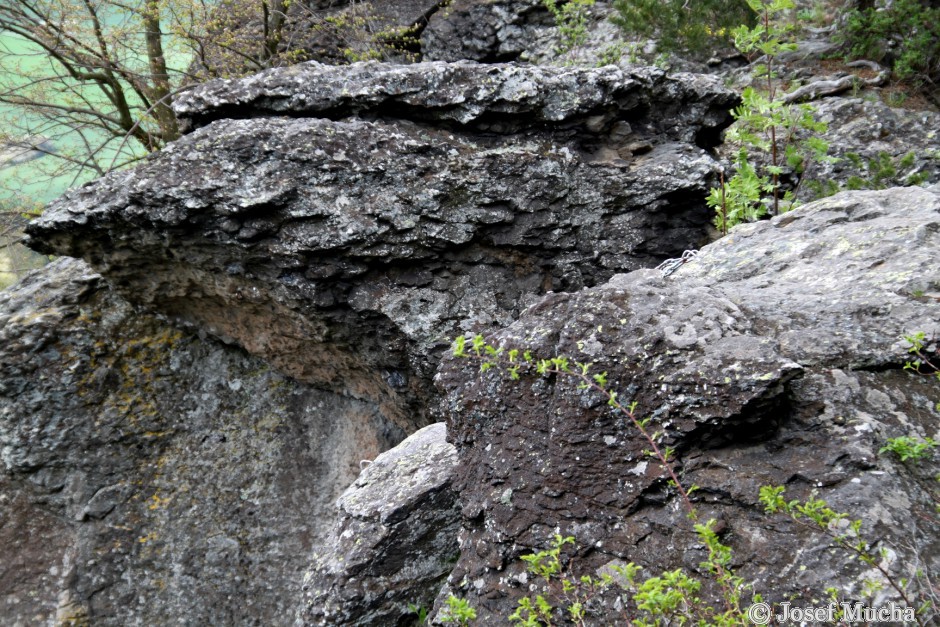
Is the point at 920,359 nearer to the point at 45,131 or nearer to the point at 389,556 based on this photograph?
the point at 389,556

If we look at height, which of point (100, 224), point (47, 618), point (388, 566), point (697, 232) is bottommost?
point (47, 618)

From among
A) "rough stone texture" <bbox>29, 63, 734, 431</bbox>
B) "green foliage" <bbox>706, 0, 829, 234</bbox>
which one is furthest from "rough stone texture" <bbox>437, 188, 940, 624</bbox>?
"rough stone texture" <bbox>29, 63, 734, 431</bbox>

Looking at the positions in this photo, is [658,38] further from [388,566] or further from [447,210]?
[388,566]

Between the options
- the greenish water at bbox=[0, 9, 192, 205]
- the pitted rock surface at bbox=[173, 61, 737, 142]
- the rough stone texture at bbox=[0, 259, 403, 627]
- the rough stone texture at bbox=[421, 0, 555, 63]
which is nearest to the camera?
the pitted rock surface at bbox=[173, 61, 737, 142]

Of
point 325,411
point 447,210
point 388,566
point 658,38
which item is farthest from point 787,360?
point 658,38

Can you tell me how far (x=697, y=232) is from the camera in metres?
5.82

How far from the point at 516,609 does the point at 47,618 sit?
15.4 feet

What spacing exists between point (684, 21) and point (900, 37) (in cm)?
241

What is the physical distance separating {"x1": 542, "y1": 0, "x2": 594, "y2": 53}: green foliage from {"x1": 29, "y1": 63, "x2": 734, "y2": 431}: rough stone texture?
3898 millimetres

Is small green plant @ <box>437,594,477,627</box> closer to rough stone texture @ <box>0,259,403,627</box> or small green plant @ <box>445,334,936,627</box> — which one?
small green plant @ <box>445,334,936,627</box>

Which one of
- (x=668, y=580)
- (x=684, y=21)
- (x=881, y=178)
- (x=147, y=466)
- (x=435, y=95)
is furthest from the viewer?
(x=684, y=21)

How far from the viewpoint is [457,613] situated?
2713mm

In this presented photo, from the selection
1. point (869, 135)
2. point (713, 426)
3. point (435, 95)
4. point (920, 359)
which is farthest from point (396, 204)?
point (869, 135)

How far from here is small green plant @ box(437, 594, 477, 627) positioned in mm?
2676
